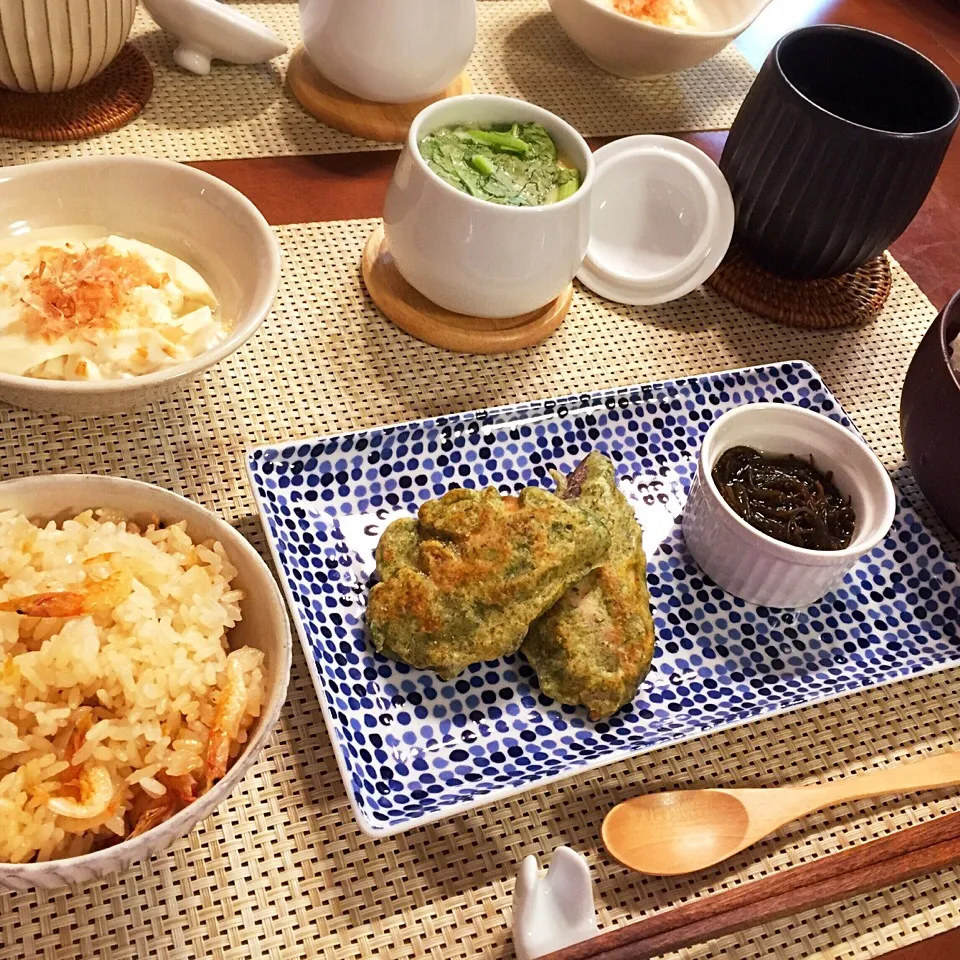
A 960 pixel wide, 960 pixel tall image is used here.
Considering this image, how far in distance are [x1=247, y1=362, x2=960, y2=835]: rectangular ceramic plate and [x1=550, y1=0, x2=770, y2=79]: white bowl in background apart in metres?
0.79

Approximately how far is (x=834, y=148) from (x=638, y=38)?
611mm

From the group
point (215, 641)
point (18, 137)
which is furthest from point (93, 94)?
point (215, 641)

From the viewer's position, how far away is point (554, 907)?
95cm

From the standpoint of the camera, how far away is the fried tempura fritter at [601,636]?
1086 mm

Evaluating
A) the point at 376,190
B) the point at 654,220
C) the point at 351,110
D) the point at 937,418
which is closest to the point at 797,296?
the point at 654,220

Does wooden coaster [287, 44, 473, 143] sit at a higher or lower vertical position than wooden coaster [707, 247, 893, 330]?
lower

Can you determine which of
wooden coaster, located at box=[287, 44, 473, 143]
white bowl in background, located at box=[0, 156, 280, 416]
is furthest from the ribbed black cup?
white bowl in background, located at box=[0, 156, 280, 416]

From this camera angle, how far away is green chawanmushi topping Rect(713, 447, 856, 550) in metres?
1.25

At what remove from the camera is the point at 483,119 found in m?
1.50

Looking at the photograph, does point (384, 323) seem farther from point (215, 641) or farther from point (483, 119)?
point (215, 641)

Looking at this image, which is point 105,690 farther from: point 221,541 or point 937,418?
point 937,418

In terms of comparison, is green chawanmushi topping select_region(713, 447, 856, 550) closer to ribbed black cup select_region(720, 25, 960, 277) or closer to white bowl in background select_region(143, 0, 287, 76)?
ribbed black cup select_region(720, 25, 960, 277)

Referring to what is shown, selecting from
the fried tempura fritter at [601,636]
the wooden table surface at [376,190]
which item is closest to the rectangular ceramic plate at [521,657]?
the fried tempura fritter at [601,636]

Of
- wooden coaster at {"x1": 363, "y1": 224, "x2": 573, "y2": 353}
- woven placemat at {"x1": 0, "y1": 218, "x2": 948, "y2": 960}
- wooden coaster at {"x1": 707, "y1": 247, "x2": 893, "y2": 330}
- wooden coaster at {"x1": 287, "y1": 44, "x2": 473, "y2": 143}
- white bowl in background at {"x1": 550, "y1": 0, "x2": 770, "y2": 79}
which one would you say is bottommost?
woven placemat at {"x1": 0, "y1": 218, "x2": 948, "y2": 960}
